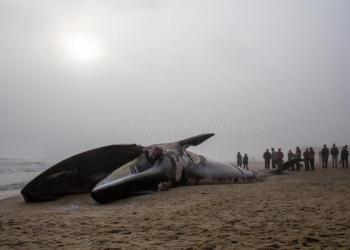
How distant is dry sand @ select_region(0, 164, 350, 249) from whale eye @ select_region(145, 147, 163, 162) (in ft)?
10.2

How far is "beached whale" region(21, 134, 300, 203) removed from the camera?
9.36m

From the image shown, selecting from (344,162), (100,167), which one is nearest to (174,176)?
(100,167)

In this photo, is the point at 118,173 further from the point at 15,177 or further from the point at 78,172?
the point at 15,177

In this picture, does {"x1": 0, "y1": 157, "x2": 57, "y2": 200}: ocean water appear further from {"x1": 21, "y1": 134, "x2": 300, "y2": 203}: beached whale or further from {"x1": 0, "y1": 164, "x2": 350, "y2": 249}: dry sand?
{"x1": 0, "y1": 164, "x2": 350, "y2": 249}: dry sand

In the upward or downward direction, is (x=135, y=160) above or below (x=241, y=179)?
above

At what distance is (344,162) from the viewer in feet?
82.6

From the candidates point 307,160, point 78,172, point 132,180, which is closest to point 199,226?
point 132,180

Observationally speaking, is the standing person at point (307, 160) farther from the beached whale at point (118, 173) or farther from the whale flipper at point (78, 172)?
the whale flipper at point (78, 172)

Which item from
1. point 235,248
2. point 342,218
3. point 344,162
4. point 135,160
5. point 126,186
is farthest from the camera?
point 344,162

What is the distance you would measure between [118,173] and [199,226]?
17.1 feet

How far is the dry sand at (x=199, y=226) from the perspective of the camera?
167 inches

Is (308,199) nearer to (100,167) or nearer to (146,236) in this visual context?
(146,236)

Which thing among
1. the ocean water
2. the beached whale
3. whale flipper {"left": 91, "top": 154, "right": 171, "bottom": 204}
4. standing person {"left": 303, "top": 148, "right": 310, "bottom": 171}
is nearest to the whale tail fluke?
the beached whale

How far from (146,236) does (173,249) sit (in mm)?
805
